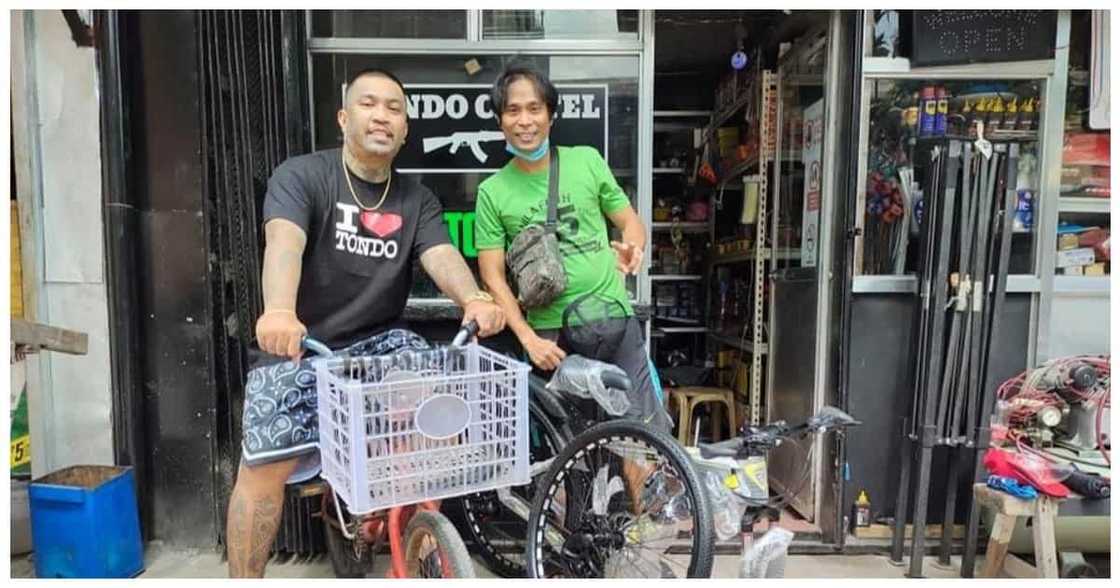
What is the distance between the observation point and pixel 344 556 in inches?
97.3

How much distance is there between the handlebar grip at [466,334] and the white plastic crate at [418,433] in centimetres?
14

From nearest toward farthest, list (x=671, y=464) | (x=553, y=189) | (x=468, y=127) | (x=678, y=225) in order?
1. (x=671, y=464)
2. (x=553, y=189)
3. (x=468, y=127)
4. (x=678, y=225)

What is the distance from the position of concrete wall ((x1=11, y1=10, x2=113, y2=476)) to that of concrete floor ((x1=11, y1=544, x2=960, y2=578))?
477 millimetres

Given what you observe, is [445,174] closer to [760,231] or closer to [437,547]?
[437,547]

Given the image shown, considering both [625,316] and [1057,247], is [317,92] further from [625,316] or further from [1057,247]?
[1057,247]

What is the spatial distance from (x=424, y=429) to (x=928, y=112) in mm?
2424

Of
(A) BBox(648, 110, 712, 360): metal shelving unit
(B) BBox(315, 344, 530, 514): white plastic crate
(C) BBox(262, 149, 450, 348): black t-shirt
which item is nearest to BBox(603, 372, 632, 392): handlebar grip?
(B) BBox(315, 344, 530, 514): white plastic crate

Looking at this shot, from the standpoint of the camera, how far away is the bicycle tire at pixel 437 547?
1713mm

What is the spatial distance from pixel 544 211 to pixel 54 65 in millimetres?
2088

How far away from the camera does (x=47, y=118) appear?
254cm

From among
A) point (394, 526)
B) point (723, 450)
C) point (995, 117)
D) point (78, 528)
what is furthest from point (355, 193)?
point (995, 117)

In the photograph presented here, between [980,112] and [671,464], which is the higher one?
[980,112]

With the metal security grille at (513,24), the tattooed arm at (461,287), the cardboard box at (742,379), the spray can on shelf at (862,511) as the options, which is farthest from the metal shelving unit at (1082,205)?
the tattooed arm at (461,287)

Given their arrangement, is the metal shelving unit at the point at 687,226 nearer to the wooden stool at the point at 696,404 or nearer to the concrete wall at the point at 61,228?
the wooden stool at the point at 696,404
